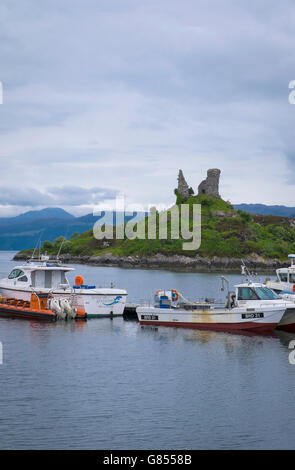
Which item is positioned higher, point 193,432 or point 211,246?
point 211,246

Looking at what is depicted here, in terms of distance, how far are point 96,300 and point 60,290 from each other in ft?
11.0

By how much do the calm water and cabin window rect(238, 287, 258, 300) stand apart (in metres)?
3.22

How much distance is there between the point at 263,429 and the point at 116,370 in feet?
36.6

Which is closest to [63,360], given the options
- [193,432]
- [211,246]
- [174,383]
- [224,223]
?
[174,383]

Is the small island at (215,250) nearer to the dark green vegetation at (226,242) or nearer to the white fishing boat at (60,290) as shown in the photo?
the dark green vegetation at (226,242)

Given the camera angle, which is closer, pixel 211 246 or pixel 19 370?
pixel 19 370

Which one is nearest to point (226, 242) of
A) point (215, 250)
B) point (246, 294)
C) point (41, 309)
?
point (215, 250)

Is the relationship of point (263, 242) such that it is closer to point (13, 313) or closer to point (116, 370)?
point (13, 313)

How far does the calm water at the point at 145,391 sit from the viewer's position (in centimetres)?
2177

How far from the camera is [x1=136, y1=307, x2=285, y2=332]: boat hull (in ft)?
137

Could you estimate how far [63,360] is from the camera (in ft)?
110

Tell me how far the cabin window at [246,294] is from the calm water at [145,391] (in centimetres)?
322

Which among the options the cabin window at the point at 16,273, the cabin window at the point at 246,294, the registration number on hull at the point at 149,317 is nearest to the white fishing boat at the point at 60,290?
the cabin window at the point at 16,273

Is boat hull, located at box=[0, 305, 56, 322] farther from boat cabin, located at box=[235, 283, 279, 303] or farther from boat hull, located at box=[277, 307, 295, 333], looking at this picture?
boat hull, located at box=[277, 307, 295, 333]
